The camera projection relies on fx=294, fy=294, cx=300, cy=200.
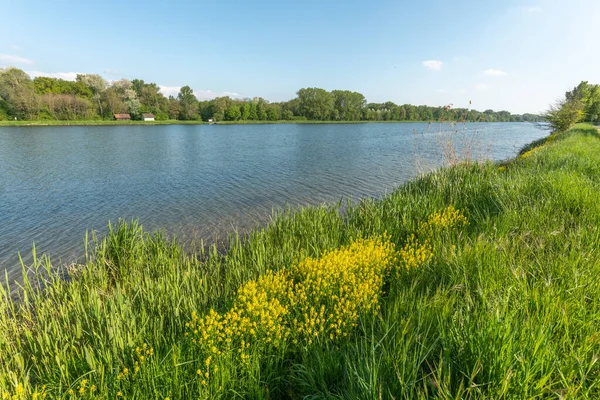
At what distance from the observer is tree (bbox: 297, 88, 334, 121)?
13162 centimetres

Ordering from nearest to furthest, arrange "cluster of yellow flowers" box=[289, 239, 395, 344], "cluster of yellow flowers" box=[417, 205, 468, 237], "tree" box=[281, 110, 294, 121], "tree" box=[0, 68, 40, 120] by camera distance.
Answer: "cluster of yellow flowers" box=[289, 239, 395, 344] < "cluster of yellow flowers" box=[417, 205, 468, 237] < "tree" box=[0, 68, 40, 120] < "tree" box=[281, 110, 294, 121]

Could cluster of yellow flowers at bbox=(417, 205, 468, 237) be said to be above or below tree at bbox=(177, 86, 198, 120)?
below

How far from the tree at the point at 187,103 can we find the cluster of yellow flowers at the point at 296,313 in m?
135

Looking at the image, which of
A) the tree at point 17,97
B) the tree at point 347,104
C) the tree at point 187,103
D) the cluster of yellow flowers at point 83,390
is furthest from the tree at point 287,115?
the cluster of yellow flowers at point 83,390

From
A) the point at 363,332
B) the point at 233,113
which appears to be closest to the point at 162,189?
the point at 363,332

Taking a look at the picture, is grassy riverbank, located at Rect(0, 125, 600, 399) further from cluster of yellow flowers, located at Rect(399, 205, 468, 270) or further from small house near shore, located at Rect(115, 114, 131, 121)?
small house near shore, located at Rect(115, 114, 131, 121)

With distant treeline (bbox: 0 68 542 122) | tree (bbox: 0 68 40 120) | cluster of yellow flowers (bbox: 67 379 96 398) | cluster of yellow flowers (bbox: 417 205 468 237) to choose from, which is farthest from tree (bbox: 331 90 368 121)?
cluster of yellow flowers (bbox: 67 379 96 398)

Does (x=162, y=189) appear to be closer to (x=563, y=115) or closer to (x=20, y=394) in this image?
(x=20, y=394)

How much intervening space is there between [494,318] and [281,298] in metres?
2.64

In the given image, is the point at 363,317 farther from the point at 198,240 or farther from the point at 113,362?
the point at 198,240

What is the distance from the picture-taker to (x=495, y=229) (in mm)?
5062

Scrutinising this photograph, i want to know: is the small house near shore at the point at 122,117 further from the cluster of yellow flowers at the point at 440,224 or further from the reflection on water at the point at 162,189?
the cluster of yellow flowers at the point at 440,224

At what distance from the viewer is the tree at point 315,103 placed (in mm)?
131625

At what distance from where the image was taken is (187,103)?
12888 centimetres
